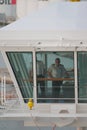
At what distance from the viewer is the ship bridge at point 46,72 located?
1237 cm

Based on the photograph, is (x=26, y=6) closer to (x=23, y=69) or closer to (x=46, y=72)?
(x=23, y=69)

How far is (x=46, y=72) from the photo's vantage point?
1262 cm

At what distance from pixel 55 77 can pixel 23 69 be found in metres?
0.77

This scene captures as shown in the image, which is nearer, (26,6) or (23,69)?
(23,69)

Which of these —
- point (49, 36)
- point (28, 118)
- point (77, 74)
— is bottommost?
point (28, 118)

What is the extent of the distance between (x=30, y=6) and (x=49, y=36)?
17015 mm

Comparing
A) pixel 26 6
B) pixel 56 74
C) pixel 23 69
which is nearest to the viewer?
pixel 56 74

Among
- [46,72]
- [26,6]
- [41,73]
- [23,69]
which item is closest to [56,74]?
[46,72]

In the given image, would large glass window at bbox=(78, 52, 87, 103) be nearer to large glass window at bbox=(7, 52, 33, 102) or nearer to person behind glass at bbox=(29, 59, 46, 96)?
person behind glass at bbox=(29, 59, 46, 96)

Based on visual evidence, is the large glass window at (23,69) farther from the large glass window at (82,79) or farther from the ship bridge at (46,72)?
the large glass window at (82,79)

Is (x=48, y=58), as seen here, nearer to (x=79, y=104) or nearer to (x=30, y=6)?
(x=79, y=104)

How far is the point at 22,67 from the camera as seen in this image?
1289 cm

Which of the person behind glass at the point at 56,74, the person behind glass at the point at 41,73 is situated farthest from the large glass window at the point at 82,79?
the person behind glass at the point at 41,73

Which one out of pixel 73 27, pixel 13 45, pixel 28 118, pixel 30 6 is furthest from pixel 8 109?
pixel 30 6
